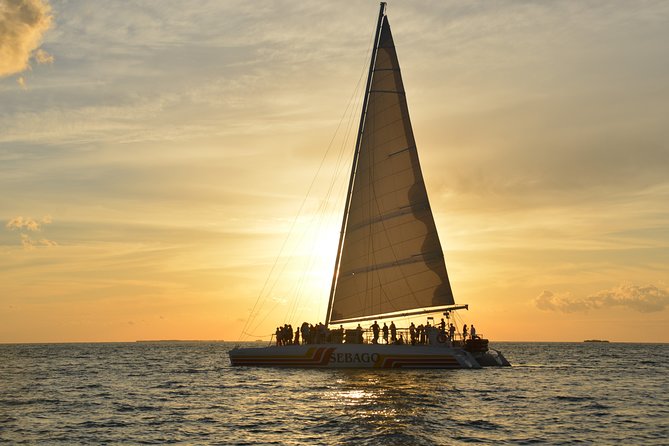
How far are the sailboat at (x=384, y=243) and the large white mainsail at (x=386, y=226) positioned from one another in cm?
6

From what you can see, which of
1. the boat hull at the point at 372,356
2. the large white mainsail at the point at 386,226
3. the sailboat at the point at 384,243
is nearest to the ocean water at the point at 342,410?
the boat hull at the point at 372,356

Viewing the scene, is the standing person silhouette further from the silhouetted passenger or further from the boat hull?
the boat hull

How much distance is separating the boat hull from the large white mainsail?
2.16 metres

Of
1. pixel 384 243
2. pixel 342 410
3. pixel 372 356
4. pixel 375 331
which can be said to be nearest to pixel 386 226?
pixel 384 243

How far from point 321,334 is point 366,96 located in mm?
14632

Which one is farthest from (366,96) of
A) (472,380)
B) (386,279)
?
(472,380)

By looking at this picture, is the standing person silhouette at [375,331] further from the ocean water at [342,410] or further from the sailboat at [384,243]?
the ocean water at [342,410]

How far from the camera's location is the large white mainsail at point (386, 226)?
144ft

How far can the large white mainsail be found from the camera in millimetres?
43844

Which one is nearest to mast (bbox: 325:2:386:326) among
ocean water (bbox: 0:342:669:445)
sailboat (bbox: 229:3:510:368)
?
sailboat (bbox: 229:3:510:368)

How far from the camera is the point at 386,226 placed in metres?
44.2

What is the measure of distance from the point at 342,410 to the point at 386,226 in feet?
56.7

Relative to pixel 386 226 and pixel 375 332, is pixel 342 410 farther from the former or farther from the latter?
pixel 386 226

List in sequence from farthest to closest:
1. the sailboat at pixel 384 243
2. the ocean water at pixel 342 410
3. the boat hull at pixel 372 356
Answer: the sailboat at pixel 384 243
the boat hull at pixel 372 356
the ocean water at pixel 342 410
